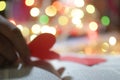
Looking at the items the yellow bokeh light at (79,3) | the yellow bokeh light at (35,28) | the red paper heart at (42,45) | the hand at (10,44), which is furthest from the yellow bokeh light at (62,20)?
the hand at (10,44)

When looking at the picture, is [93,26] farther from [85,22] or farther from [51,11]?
[51,11]

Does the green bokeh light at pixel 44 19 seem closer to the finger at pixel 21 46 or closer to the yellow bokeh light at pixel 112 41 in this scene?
the yellow bokeh light at pixel 112 41

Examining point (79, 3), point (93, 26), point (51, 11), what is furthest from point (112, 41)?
point (51, 11)

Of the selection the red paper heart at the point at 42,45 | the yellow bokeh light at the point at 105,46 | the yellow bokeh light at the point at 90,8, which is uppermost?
the red paper heart at the point at 42,45

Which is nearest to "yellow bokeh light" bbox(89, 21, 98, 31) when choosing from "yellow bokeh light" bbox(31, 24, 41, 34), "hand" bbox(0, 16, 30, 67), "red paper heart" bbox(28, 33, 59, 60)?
"yellow bokeh light" bbox(31, 24, 41, 34)

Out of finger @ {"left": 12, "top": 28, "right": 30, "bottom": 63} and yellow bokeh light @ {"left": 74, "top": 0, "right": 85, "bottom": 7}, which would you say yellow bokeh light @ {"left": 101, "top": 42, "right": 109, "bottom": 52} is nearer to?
yellow bokeh light @ {"left": 74, "top": 0, "right": 85, "bottom": 7}
